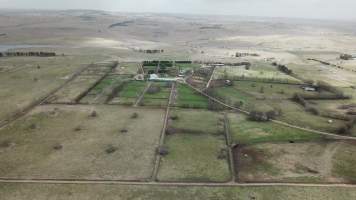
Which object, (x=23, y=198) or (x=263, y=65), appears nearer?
(x=23, y=198)

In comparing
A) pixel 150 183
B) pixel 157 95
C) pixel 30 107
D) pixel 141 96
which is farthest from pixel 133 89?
pixel 150 183

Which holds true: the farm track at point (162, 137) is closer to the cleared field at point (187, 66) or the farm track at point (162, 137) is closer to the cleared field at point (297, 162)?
the cleared field at point (297, 162)

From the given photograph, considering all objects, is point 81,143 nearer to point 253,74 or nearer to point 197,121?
point 197,121

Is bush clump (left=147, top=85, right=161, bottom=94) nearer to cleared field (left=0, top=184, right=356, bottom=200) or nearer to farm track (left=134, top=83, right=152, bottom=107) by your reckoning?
farm track (left=134, top=83, right=152, bottom=107)

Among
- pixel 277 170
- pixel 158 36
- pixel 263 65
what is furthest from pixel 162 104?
pixel 158 36

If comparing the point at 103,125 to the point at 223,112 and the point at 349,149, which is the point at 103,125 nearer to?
the point at 223,112
